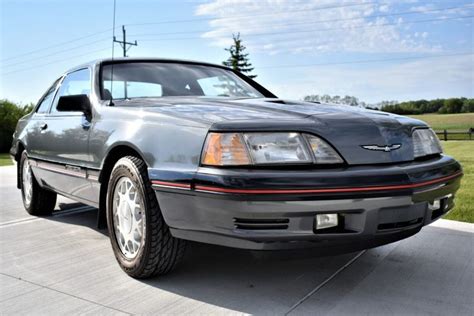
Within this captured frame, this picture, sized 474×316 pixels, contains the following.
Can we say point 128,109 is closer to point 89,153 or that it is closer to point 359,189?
point 89,153

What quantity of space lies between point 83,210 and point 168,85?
2.11 metres

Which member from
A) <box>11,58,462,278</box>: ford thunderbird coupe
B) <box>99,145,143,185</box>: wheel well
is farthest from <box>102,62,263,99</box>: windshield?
<box>99,145,143,185</box>: wheel well

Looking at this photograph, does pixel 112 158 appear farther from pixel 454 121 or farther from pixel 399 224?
pixel 454 121

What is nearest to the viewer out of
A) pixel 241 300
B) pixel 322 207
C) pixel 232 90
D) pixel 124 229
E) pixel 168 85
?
pixel 322 207

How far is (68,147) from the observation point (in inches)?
137

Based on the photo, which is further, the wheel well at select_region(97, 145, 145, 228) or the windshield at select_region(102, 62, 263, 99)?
the windshield at select_region(102, 62, 263, 99)

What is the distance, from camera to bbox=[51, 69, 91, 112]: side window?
362 centimetres

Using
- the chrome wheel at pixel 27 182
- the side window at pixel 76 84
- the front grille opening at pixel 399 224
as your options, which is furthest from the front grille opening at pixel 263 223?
the chrome wheel at pixel 27 182

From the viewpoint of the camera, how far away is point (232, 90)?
3672 mm

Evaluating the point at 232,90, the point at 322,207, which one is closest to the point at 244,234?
the point at 322,207

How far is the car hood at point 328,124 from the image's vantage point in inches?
87.0

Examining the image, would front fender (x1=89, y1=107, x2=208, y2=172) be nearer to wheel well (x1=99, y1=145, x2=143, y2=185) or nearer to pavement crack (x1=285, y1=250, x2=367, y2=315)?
wheel well (x1=99, y1=145, x2=143, y2=185)

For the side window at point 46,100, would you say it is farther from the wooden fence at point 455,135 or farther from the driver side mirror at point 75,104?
the wooden fence at point 455,135

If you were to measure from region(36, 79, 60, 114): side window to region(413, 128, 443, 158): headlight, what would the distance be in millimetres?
3270
